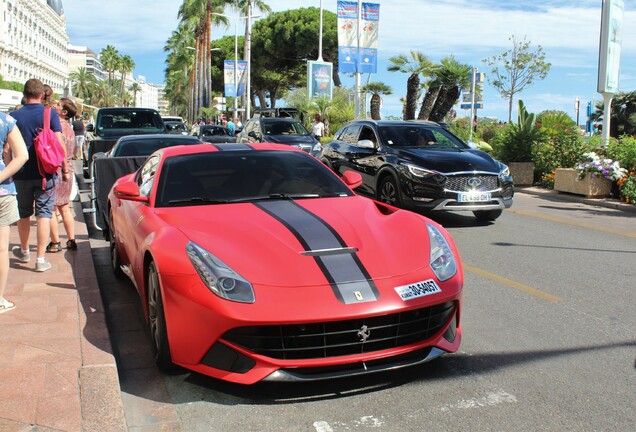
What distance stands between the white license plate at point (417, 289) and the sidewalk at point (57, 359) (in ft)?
5.23

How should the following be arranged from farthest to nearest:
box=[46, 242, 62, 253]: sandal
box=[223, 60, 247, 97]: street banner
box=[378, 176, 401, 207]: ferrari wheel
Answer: box=[223, 60, 247, 97]: street banner, box=[378, 176, 401, 207]: ferrari wheel, box=[46, 242, 62, 253]: sandal

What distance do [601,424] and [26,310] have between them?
158 inches

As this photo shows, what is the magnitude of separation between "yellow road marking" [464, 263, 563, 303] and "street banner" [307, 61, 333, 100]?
30.8 m

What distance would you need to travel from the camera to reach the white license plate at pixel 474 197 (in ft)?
31.6

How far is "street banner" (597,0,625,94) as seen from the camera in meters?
16.5

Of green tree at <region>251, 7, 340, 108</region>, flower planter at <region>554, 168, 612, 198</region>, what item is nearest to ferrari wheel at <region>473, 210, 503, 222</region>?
flower planter at <region>554, 168, 612, 198</region>

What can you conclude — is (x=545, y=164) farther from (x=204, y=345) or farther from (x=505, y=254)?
(x=204, y=345)

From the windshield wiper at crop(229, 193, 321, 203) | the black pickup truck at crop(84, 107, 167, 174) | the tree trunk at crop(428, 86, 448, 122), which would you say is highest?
the tree trunk at crop(428, 86, 448, 122)

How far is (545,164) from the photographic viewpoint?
16.8 meters

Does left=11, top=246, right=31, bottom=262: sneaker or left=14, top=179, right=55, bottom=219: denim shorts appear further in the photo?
left=11, top=246, right=31, bottom=262: sneaker

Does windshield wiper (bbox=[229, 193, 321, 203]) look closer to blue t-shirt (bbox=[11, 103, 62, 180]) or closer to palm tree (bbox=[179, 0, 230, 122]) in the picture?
blue t-shirt (bbox=[11, 103, 62, 180])

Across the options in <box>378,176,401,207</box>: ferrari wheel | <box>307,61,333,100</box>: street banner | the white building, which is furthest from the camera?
the white building

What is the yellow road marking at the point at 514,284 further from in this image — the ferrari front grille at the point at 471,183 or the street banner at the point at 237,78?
the street banner at the point at 237,78

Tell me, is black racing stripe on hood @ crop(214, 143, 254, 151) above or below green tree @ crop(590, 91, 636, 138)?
below
